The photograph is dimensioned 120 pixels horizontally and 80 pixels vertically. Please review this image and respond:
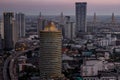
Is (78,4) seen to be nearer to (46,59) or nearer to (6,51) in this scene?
(6,51)

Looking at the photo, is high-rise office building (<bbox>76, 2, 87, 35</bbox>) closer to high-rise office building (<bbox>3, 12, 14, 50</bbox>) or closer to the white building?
high-rise office building (<bbox>3, 12, 14, 50</bbox>)

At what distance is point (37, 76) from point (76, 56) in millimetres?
4601

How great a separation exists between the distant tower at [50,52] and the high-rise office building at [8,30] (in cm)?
602

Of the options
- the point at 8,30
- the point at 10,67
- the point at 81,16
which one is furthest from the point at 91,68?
the point at 81,16

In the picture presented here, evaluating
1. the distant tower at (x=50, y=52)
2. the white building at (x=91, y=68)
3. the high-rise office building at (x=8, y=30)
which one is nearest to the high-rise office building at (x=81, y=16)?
the high-rise office building at (x=8, y=30)

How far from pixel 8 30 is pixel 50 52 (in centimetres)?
716

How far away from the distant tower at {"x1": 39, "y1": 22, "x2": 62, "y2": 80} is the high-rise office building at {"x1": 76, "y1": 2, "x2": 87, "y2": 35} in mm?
15287

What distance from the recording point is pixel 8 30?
16891 millimetres

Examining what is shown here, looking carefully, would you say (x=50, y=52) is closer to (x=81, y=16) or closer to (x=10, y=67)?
(x=10, y=67)

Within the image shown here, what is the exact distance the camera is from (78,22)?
25938mm

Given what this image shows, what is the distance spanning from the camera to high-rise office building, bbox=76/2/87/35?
25.8 metres

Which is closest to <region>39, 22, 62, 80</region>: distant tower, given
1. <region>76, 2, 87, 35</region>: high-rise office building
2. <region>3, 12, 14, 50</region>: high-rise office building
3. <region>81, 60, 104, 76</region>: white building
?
<region>81, 60, 104, 76</region>: white building

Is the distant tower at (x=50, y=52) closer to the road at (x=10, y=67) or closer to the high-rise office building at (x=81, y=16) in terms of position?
the road at (x=10, y=67)

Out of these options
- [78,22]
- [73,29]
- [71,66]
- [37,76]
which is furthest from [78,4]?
[37,76]
